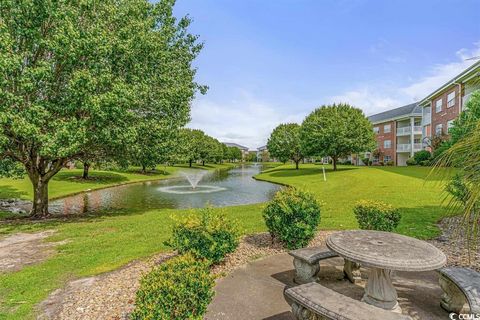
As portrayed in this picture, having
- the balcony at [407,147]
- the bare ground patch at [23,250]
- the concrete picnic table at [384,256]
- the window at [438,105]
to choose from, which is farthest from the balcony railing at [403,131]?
the bare ground patch at [23,250]

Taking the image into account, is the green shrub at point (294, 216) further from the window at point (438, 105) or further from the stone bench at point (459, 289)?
the window at point (438, 105)

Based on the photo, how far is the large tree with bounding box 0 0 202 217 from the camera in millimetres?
11258

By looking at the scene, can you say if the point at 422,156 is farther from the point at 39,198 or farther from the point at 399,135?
the point at 39,198

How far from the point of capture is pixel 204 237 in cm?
655

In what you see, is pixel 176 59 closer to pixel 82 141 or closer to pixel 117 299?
pixel 82 141


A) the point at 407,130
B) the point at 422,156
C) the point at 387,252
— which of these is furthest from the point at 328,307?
the point at 407,130

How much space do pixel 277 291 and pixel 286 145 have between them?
176ft

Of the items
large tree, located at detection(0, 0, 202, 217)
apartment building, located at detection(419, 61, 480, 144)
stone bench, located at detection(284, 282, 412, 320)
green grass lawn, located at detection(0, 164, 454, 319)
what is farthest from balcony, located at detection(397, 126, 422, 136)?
stone bench, located at detection(284, 282, 412, 320)

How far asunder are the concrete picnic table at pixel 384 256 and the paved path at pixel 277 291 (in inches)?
21.0

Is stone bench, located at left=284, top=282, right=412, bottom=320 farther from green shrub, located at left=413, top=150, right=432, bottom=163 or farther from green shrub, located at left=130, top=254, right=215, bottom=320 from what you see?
green shrub, located at left=413, top=150, right=432, bottom=163

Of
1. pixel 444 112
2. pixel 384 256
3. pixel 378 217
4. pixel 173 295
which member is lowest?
pixel 173 295

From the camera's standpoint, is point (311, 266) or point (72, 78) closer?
point (311, 266)

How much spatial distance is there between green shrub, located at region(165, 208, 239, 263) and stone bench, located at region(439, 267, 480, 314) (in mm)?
4393

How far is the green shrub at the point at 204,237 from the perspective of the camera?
21.4 feet
